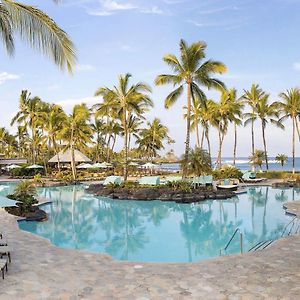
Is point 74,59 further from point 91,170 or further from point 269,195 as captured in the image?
point 91,170

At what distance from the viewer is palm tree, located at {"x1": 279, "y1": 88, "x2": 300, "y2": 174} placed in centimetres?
3594

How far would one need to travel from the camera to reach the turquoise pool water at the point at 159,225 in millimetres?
10828

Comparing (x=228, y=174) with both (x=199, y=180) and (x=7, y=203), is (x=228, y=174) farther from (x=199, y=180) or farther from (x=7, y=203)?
(x=7, y=203)

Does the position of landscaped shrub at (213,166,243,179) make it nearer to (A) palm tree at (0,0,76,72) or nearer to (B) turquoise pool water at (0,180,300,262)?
(B) turquoise pool water at (0,180,300,262)

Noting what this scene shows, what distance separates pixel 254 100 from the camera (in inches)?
1528

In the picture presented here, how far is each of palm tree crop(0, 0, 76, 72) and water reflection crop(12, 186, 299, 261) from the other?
19.0ft

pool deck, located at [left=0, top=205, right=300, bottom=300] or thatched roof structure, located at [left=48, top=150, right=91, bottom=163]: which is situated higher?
thatched roof structure, located at [left=48, top=150, right=91, bottom=163]

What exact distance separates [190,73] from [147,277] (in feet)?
59.2

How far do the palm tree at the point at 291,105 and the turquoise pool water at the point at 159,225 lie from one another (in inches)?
686

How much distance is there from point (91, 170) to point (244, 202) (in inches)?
937

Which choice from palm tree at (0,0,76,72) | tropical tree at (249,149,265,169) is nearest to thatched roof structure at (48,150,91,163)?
tropical tree at (249,149,265,169)

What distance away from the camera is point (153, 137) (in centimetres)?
4916

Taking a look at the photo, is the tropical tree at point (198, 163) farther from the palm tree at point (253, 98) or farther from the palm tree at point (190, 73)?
the palm tree at point (253, 98)

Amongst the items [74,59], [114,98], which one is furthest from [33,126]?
[74,59]
